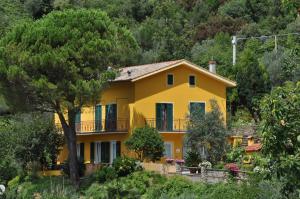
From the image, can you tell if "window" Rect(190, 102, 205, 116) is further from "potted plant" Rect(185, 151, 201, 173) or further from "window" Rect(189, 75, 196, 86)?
"potted plant" Rect(185, 151, 201, 173)

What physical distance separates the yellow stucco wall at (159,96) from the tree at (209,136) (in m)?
5.14

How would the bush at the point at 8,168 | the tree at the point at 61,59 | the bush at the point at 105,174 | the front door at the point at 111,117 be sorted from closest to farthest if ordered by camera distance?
1. the bush at the point at 105,174
2. the tree at the point at 61,59
3. the bush at the point at 8,168
4. the front door at the point at 111,117

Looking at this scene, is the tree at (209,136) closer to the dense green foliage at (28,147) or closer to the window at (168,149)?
the window at (168,149)

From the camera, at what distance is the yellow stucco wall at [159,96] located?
167 feet

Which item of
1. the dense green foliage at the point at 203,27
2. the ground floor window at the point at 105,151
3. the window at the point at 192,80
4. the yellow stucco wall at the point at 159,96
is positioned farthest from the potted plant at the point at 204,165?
the dense green foliage at the point at 203,27

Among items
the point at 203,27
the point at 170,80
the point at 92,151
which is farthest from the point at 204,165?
the point at 203,27

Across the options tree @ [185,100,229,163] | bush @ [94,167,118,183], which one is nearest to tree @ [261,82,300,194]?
bush @ [94,167,118,183]

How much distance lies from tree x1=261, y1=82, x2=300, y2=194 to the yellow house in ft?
123

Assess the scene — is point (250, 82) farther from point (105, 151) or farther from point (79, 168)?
point (79, 168)

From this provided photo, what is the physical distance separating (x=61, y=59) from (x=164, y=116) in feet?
37.3

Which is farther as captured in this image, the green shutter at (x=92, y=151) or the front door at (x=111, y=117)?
the green shutter at (x=92, y=151)

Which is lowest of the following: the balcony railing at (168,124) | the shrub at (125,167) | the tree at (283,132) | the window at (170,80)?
the shrub at (125,167)

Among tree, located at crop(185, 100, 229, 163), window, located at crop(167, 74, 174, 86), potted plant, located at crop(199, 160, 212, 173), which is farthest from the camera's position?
window, located at crop(167, 74, 174, 86)

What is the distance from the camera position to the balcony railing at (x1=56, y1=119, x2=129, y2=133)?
168ft
